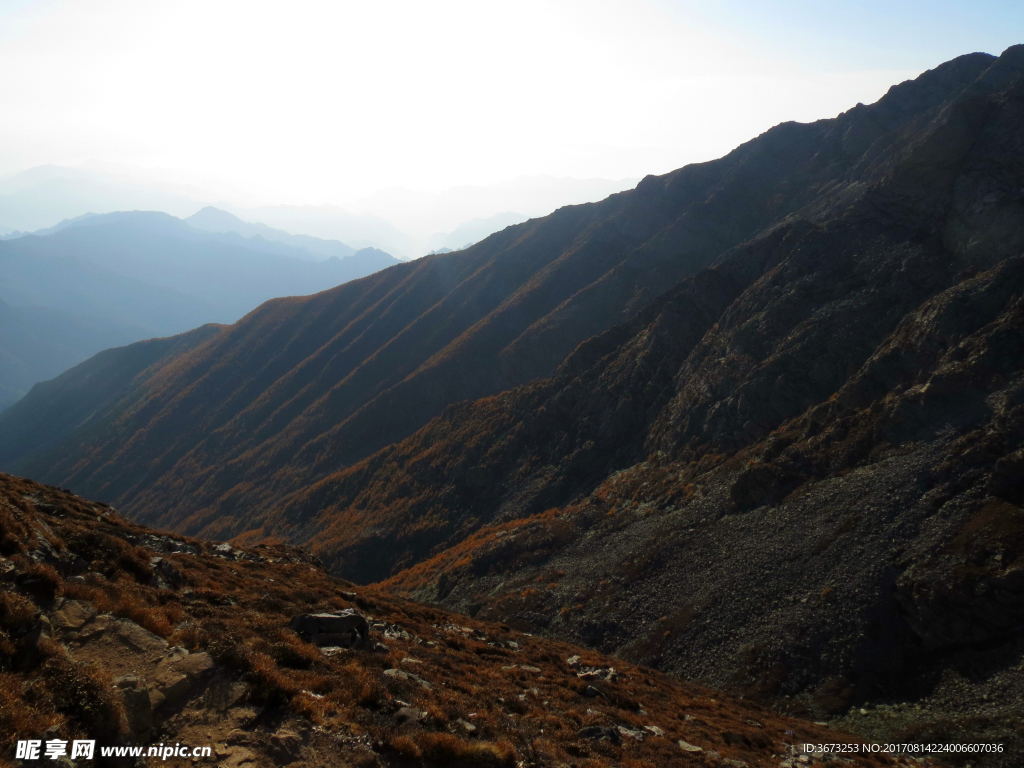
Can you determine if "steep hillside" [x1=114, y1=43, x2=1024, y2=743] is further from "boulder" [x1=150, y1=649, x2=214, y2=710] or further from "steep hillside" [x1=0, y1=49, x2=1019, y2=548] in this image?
"boulder" [x1=150, y1=649, x2=214, y2=710]

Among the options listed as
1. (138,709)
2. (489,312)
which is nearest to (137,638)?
(138,709)

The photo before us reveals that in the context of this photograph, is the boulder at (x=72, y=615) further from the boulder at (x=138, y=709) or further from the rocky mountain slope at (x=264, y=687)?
the boulder at (x=138, y=709)

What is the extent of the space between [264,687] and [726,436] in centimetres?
4915

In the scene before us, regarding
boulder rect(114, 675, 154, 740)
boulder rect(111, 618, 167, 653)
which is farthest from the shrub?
boulder rect(111, 618, 167, 653)

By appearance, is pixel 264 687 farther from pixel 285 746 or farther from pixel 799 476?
pixel 799 476

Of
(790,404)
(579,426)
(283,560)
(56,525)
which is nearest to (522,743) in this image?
(56,525)

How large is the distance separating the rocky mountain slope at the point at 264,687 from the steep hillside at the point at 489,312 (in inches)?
1567

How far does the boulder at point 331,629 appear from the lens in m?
14.9

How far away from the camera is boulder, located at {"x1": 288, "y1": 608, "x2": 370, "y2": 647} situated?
48.8 ft

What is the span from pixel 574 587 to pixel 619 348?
4171 centimetres

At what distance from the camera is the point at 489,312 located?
391 feet

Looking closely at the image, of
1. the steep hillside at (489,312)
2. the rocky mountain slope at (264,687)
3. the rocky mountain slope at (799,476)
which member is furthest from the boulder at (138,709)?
the steep hillside at (489,312)

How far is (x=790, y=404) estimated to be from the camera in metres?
50.1

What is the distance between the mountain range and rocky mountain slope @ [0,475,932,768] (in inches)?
449
